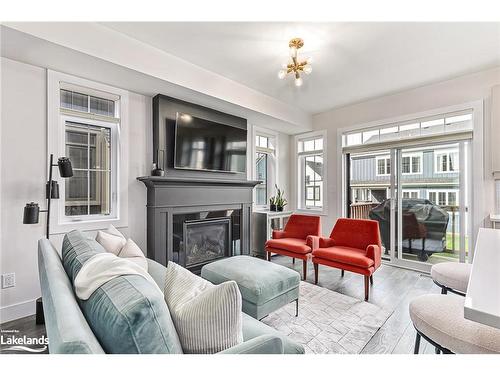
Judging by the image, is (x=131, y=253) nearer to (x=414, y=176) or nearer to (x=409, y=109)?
(x=414, y=176)

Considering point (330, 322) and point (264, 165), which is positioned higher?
point (264, 165)

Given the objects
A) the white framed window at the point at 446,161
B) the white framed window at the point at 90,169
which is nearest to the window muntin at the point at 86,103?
the white framed window at the point at 90,169

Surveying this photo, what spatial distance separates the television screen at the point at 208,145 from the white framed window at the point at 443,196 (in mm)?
2868

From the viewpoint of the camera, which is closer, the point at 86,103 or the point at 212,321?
the point at 212,321

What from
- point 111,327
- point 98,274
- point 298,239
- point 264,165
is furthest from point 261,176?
point 111,327

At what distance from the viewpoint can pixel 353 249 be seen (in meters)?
3.10

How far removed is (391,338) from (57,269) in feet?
7.74

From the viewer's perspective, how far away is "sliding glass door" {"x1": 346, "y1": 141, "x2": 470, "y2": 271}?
342 cm

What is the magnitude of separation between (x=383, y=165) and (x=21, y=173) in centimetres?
468

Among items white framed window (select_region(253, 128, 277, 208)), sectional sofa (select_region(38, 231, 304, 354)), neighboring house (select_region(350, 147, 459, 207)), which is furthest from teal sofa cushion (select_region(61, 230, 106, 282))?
neighboring house (select_region(350, 147, 459, 207))

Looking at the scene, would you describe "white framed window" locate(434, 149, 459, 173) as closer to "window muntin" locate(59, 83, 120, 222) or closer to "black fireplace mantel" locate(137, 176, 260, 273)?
"black fireplace mantel" locate(137, 176, 260, 273)
